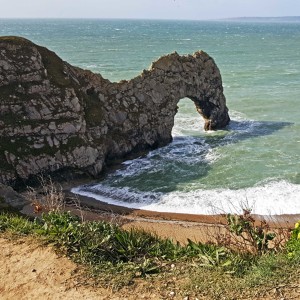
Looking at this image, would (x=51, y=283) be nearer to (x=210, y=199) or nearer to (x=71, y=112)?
(x=210, y=199)

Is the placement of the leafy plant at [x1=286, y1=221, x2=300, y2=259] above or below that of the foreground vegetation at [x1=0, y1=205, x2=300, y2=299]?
above

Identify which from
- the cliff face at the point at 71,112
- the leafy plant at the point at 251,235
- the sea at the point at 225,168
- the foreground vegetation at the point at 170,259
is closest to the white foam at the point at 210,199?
the sea at the point at 225,168

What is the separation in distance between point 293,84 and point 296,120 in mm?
23537

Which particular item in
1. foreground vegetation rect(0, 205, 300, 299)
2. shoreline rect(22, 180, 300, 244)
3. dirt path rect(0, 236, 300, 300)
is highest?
foreground vegetation rect(0, 205, 300, 299)

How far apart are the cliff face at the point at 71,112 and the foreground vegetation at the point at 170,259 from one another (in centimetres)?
1751

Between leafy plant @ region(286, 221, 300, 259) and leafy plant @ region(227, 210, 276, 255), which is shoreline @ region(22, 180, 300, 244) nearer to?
leafy plant @ region(227, 210, 276, 255)

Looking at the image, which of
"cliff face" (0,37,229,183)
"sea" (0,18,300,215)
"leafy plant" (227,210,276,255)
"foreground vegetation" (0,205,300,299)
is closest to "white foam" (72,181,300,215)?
"sea" (0,18,300,215)

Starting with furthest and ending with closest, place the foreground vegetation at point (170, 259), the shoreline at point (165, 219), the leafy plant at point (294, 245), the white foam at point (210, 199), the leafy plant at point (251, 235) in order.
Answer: the white foam at point (210, 199) → the shoreline at point (165, 219) → the leafy plant at point (251, 235) → the leafy plant at point (294, 245) → the foreground vegetation at point (170, 259)

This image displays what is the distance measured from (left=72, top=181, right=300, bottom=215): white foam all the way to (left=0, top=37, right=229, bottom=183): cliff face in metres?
3.23

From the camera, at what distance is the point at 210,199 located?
3038 cm

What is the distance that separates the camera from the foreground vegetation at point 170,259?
39.0ft

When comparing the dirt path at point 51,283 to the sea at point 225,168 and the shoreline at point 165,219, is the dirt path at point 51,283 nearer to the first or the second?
the sea at point 225,168

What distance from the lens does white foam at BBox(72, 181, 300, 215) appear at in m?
28.8

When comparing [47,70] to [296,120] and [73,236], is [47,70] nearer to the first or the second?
[73,236]
